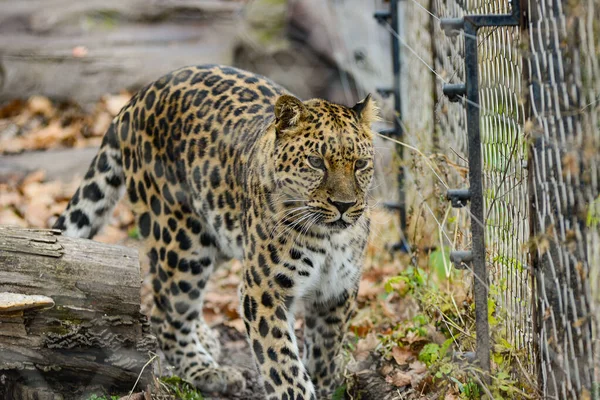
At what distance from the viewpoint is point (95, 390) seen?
5.03 meters

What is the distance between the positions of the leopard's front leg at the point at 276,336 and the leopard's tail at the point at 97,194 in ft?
5.50

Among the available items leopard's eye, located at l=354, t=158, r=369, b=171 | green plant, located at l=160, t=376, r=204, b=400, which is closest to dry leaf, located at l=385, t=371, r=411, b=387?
green plant, located at l=160, t=376, r=204, b=400

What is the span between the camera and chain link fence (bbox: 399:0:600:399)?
131 inches

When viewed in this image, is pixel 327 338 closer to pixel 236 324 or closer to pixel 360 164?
pixel 360 164

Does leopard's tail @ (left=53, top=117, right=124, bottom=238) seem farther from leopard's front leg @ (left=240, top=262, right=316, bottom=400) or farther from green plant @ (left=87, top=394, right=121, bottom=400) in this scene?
leopard's front leg @ (left=240, top=262, right=316, bottom=400)

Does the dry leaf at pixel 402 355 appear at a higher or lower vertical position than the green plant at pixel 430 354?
lower

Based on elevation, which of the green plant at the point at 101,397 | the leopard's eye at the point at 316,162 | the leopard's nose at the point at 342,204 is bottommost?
the green plant at the point at 101,397

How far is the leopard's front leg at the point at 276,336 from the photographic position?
5.03m

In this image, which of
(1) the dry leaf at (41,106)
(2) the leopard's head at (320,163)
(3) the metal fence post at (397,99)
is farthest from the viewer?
(1) the dry leaf at (41,106)

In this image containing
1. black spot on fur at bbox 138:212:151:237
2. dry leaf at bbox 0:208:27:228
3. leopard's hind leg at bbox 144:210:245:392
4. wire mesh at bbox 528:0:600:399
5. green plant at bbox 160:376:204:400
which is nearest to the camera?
wire mesh at bbox 528:0:600:399

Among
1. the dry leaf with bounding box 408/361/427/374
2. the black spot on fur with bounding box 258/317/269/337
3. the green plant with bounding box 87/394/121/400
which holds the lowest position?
the dry leaf with bounding box 408/361/427/374

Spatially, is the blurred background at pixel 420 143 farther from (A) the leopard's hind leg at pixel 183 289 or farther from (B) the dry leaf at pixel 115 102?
(A) the leopard's hind leg at pixel 183 289

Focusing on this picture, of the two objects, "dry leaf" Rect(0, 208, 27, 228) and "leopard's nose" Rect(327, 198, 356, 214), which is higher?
"leopard's nose" Rect(327, 198, 356, 214)

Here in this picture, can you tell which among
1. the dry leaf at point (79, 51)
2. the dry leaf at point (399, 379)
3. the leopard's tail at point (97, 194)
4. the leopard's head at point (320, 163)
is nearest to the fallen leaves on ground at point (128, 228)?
the dry leaf at point (399, 379)
